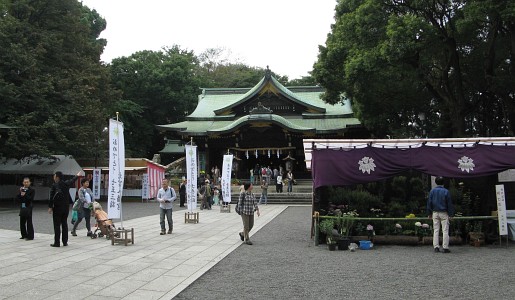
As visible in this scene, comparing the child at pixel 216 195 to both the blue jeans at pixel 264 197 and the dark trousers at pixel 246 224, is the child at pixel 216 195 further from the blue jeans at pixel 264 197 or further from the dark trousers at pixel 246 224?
the dark trousers at pixel 246 224

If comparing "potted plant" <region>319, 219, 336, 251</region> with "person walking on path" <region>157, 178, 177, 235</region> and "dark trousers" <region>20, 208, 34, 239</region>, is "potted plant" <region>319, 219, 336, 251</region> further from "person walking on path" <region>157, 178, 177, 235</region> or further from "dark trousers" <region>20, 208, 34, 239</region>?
"dark trousers" <region>20, 208, 34, 239</region>

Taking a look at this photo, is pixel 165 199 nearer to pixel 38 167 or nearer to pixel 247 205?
pixel 247 205

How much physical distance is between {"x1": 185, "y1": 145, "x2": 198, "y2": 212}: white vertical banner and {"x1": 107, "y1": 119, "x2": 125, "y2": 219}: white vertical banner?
465 cm

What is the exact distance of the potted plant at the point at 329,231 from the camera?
8.88m

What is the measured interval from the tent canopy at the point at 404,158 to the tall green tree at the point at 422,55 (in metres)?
5.33

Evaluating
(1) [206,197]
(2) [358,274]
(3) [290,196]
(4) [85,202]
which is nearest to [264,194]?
(3) [290,196]

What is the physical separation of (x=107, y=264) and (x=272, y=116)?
22.4 metres

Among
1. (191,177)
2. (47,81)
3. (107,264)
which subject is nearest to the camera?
(107,264)

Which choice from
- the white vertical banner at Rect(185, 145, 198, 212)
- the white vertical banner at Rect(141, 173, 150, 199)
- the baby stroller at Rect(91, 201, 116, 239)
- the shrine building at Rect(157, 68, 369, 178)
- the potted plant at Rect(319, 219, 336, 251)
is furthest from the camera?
the shrine building at Rect(157, 68, 369, 178)

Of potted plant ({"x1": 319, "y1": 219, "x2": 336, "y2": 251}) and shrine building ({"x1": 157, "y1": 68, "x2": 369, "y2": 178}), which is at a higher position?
shrine building ({"x1": 157, "y1": 68, "x2": 369, "y2": 178})

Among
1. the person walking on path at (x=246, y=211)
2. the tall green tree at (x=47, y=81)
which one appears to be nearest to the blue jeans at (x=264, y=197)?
the tall green tree at (x=47, y=81)

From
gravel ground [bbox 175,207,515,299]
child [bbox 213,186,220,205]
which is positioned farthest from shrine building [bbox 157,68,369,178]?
gravel ground [bbox 175,207,515,299]

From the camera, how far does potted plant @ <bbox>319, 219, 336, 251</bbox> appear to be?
8875mm

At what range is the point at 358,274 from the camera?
6.48m
